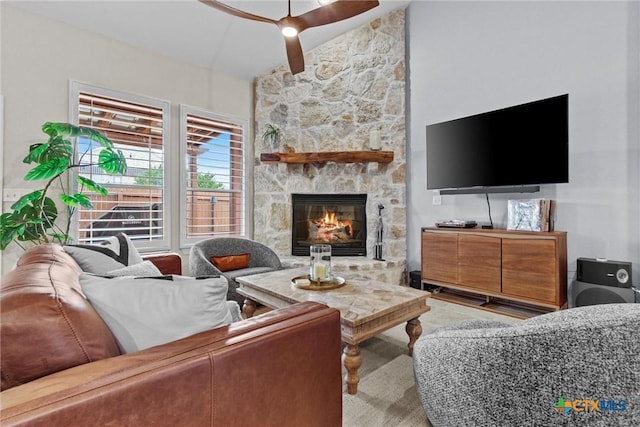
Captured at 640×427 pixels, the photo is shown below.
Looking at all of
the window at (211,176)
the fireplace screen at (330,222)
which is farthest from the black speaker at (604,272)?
the window at (211,176)

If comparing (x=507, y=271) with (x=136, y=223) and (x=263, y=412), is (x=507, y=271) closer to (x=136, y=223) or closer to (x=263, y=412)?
(x=263, y=412)

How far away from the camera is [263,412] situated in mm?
892

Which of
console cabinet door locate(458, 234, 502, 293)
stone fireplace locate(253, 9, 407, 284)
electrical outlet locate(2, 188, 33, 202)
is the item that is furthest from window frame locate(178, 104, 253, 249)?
console cabinet door locate(458, 234, 502, 293)

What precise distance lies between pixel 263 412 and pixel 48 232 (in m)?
3.22

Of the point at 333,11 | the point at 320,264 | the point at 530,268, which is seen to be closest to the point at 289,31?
the point at 333,11

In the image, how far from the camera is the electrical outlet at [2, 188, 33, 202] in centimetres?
277

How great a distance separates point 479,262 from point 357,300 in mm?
1854

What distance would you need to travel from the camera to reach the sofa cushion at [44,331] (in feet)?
2.25

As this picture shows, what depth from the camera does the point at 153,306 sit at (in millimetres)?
958

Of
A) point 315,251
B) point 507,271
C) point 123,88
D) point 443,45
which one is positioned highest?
point 443,45

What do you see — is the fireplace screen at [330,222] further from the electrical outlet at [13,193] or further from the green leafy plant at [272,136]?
the electrical outlet at [13,193]

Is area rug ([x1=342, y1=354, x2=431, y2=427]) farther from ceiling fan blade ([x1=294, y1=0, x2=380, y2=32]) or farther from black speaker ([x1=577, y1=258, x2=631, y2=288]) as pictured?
ceiling fan blade ([x1=294, y1=0, x2=380, y2=32])

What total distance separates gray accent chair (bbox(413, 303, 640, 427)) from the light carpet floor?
1.59 feet

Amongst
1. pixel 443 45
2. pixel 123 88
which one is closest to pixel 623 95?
pixel 443 45
